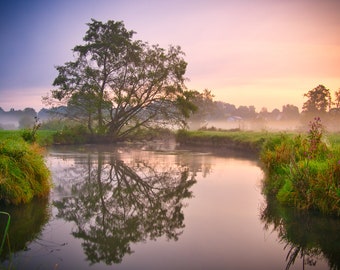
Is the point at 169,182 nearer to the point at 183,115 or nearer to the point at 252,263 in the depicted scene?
the point at 252,263

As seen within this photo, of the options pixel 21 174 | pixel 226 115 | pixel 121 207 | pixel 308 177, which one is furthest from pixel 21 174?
pixel 226 115

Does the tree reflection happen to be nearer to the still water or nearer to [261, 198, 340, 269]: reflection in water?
the still water

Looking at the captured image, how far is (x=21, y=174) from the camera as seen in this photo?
9555 mm

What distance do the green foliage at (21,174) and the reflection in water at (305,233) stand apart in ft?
20.3

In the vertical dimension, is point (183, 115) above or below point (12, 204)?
above

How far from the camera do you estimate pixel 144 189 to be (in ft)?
41.5

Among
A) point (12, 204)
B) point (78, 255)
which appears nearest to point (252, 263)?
point (78, 255)

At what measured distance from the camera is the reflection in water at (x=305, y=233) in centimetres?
639

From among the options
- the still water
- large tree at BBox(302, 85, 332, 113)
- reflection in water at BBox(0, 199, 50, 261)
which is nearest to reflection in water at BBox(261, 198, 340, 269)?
the still water

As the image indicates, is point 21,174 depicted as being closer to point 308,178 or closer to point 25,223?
point 25,223

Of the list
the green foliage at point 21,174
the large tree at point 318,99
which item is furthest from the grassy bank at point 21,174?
the large tree at point 318,99

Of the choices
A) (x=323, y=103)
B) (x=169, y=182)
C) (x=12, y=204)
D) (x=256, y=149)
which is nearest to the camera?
(x=12, y=204)

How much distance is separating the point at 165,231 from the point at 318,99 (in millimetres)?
82686

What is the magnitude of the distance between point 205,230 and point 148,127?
99.0 feet
